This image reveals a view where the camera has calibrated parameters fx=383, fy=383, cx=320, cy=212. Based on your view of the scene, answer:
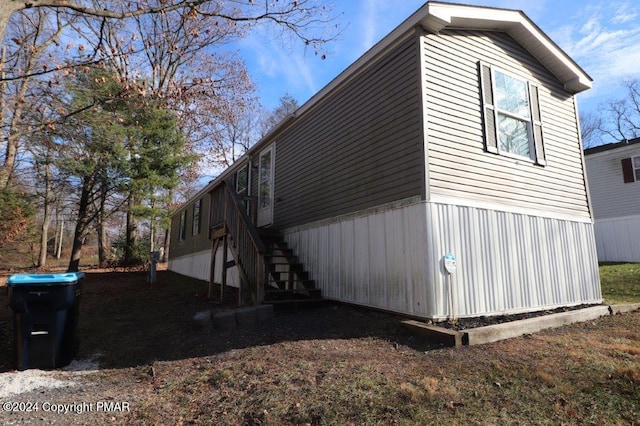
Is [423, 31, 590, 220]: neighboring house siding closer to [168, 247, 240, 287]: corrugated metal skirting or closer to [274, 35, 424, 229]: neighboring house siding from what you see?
[274, 35, 424, 229]: neighboring house siding

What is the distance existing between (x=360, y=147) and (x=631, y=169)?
13970 millimetres

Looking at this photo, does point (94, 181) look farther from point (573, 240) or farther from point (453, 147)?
point (573, 240)

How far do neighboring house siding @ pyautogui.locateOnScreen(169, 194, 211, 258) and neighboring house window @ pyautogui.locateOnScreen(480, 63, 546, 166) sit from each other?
33.2 ft

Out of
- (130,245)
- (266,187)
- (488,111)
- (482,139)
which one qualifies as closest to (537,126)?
(488,111)

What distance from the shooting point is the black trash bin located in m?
4.41

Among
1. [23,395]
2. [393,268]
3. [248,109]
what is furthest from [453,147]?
[248,109]

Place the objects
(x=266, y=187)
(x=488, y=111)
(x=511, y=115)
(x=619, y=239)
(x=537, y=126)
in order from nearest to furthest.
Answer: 1. (x=488, y=111)
2. (x=511, y=115)
3. (x=537, y=126)
4. (x=266, y=187)
5. (x=619, y=239)

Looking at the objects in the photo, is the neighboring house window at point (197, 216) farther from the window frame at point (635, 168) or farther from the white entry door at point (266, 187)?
the window frame at point (635, 168)

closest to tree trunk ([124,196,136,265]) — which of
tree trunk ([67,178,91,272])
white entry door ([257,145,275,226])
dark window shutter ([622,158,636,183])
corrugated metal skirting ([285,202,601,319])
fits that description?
tree trunk ([67,178,91,272])

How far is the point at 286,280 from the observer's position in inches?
347

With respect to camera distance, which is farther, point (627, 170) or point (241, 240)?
point (627, 170)

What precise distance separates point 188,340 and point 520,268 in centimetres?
567

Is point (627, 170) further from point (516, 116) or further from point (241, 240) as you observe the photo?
point (241, 240)

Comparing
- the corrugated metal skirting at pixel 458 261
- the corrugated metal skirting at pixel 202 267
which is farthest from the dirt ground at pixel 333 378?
the corrugated metal skirting at pixel 202 267
